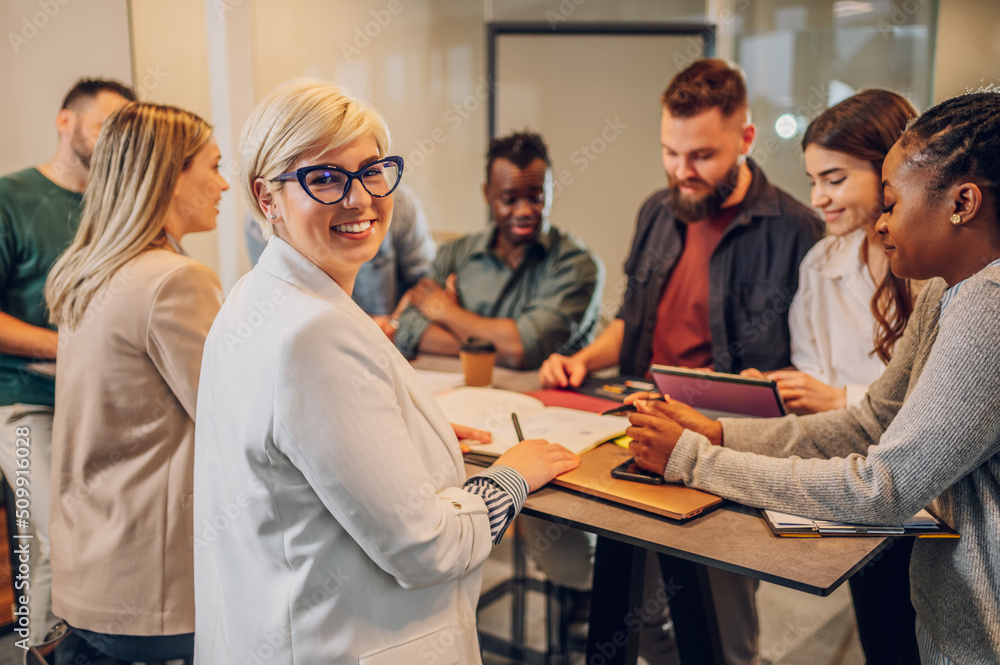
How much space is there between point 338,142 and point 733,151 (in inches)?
60.6

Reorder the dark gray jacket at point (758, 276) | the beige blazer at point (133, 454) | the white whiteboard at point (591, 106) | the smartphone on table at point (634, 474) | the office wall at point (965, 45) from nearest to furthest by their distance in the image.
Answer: the smartphone on table at point (634, 474)
the beige blazer at point (133, 454)
the dark gray jacket at point (758, 276)
the office wall at point (965, 45)
the white whiteboard at point (591, 106)

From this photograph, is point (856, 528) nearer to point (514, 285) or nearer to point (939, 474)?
point (939, 474)

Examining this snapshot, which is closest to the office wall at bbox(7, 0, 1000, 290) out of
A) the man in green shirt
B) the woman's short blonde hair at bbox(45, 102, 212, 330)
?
the man in green shirt

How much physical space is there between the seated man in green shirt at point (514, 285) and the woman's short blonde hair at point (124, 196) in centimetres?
120

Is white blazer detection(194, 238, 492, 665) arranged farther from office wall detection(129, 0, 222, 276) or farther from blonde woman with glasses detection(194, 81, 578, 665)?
office wall detection(129, 0, 222, 276)

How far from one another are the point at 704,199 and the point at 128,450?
1.74 m

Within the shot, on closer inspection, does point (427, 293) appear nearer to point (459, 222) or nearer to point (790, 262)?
point (790, 262)

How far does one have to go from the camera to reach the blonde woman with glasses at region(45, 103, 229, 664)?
4.73 feet

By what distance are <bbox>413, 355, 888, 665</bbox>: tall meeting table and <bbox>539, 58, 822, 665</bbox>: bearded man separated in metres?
0.68

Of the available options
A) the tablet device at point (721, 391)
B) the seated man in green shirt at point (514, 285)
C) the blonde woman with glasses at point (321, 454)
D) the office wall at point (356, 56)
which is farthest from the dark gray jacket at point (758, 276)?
the office wall at point (356, 56)

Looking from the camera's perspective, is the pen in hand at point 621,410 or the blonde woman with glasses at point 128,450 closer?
the blonde woman with glasses at point 128,450

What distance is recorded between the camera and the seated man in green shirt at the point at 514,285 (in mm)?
2645

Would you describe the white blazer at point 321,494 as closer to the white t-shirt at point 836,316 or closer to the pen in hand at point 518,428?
the pen in hand at point 518,428

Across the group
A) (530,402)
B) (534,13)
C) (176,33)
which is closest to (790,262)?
(530,402)
